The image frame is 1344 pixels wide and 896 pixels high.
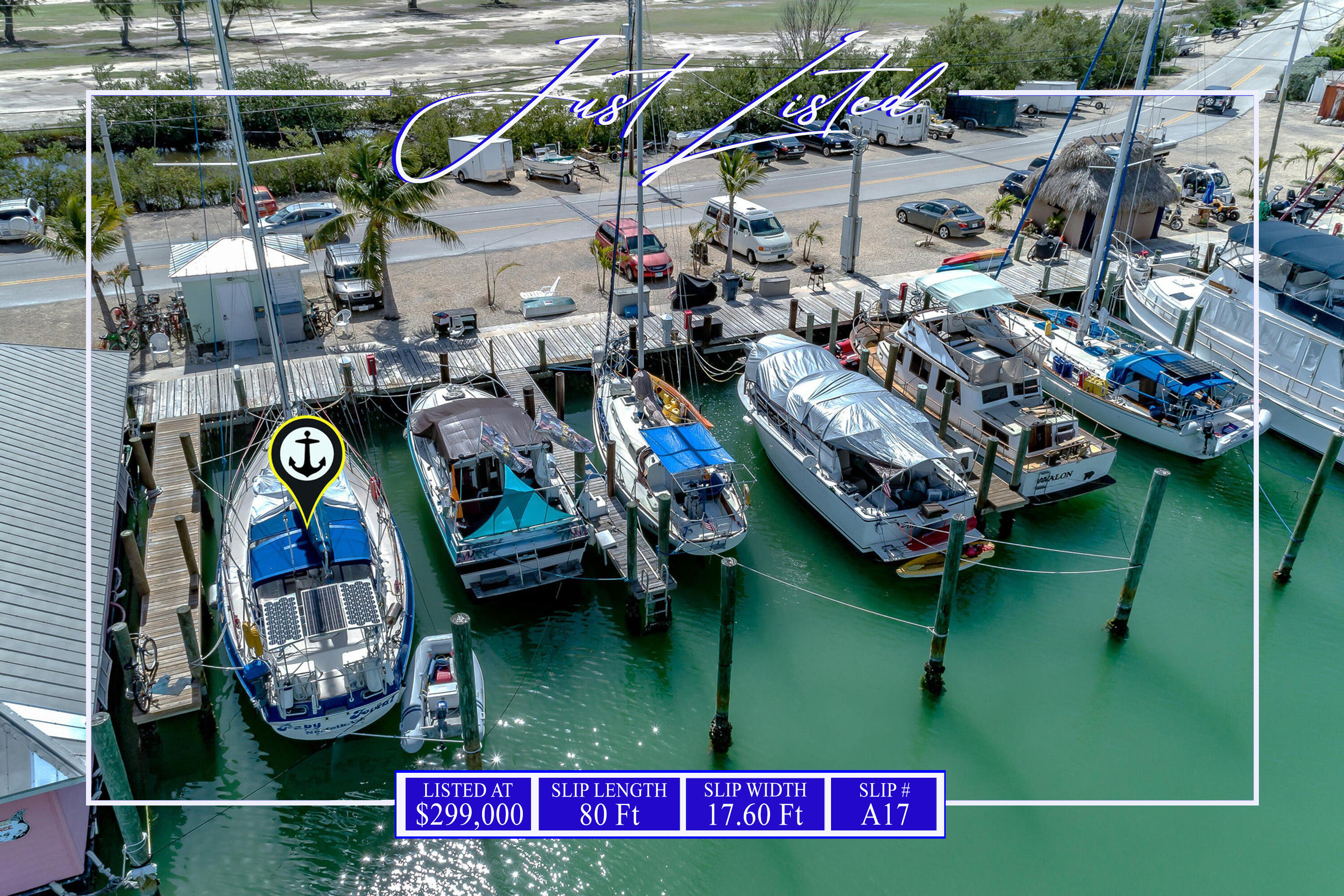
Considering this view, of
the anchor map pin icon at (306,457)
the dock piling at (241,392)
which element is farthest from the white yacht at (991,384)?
the dock piling at (241,392)

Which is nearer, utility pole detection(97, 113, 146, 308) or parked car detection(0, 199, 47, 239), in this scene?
utility pole detection(97, 113, 146, 308)

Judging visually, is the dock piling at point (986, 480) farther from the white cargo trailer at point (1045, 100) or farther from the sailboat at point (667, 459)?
the white cargo trailer at point (1045, 100)

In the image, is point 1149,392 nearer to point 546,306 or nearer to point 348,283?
point 546,306

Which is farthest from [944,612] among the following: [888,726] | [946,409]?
[946,409]

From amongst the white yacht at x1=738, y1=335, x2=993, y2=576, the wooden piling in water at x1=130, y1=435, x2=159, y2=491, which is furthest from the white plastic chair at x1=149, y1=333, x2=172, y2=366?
the white yacht at x1=738, y1=335, x2=993, y2=576

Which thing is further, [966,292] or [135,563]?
[966,292]

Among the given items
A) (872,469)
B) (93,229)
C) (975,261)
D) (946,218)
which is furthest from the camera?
(946,218)

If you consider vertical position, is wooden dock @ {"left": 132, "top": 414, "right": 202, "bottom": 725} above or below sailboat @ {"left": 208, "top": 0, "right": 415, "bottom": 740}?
below

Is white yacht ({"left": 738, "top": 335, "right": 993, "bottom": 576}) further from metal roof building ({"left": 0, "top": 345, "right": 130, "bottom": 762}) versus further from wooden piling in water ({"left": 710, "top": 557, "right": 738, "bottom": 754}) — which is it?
metal roof building ({"left": 0, "top": 345, "right": 130, "bottom": 762})
